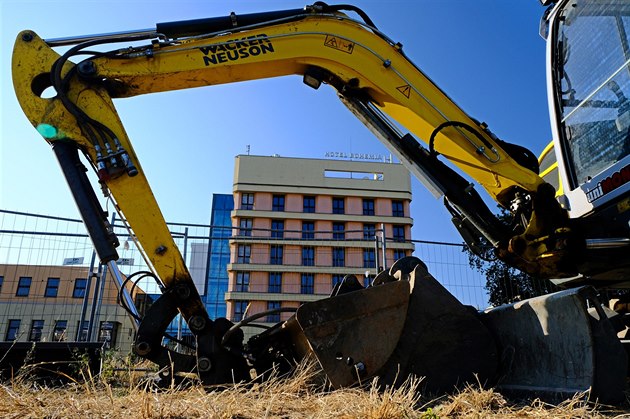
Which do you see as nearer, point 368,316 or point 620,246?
point 368,316

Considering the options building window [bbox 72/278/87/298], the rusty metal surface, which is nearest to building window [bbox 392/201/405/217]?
building window [bbox 72/278/87/298]

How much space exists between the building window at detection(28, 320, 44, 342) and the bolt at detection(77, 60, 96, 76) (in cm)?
458

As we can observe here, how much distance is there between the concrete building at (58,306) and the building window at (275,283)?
27.3 meters

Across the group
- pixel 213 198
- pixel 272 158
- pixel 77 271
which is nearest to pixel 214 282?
pixel 272 158

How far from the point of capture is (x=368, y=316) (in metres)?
3.17

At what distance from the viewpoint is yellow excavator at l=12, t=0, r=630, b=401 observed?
3.11m

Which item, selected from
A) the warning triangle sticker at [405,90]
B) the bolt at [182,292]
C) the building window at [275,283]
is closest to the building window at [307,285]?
the building window at [275,283]

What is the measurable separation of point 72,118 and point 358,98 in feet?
8.06

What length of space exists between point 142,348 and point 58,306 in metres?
5.93

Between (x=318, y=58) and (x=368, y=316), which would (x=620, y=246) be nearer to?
(x=368, y=316)

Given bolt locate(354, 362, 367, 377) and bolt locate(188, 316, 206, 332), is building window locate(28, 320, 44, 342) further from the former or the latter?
bolt locate(354, 362, 367, 377)

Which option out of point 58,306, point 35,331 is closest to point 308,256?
point 58,306

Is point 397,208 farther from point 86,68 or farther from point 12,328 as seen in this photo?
point 86,68

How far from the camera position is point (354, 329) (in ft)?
10.3
